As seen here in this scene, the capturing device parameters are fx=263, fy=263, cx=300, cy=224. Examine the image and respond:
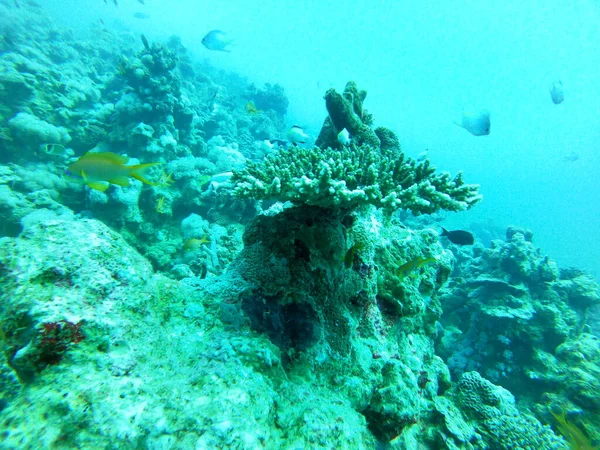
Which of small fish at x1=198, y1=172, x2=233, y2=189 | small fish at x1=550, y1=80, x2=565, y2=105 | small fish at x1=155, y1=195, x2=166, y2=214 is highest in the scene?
small fish at x1=550, y1=80, x2=565, y2=105

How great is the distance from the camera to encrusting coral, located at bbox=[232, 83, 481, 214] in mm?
2430

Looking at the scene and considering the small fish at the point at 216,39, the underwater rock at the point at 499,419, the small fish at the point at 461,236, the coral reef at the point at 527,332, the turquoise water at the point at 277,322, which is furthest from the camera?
the small fish at the point at 216,39

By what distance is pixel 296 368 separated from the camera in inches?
95.3

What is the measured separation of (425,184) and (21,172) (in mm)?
9934

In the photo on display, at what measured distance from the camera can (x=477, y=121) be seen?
664 cm

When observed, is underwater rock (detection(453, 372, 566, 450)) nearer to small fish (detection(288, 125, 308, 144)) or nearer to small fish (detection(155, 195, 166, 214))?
small fish (detection(288, 125, 308, 144))

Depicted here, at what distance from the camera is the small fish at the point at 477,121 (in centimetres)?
652

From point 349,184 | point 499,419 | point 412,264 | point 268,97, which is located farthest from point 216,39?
point 499,419

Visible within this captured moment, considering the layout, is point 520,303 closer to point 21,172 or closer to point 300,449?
point 300,449

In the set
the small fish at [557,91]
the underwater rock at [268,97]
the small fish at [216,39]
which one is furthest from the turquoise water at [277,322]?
the underwater rock at [268,97]

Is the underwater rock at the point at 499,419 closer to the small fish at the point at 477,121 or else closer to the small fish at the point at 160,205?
the small fish at the point at 477,121

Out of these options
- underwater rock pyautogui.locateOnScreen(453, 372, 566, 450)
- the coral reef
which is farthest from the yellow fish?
the coral reef

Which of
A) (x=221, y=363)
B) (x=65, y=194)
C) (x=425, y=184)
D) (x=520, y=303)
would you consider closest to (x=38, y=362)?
(x=221, y=363)

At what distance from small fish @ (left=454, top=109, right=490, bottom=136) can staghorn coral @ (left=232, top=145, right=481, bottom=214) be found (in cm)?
447
